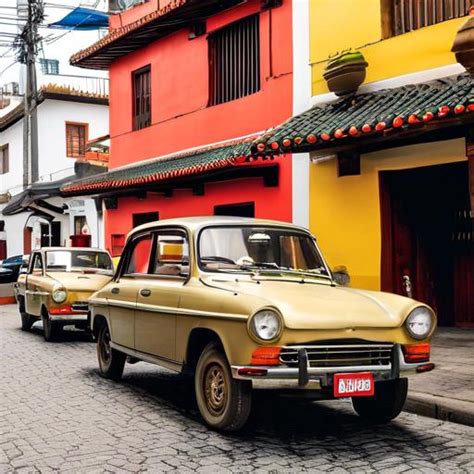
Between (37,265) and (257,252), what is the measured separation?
7392 millimetres

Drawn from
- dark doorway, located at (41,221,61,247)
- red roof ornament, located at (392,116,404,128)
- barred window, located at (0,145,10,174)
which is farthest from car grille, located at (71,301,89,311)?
barred window, located at (0,145,10,174)

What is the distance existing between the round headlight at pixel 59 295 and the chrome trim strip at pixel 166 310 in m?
3.19

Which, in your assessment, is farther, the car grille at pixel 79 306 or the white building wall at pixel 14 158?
the white building wall at pixel 14 158

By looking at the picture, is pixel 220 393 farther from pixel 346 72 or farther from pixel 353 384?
pixel 346 72

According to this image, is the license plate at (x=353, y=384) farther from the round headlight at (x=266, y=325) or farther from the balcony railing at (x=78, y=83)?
the balcony railing at (x=78, y=83)

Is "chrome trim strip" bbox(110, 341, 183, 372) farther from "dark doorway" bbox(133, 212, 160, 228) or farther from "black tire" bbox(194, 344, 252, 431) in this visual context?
"dark doorway" bbox(133, 212, 160, 228)

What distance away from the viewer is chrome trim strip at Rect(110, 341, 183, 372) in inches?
241

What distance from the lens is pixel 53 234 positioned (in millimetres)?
25938

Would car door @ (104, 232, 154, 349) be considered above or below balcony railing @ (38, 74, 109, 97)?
below

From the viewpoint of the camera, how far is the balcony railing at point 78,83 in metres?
29.3

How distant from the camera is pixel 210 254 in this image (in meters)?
6.33

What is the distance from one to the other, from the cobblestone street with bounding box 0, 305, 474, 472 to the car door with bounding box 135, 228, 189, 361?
0.58 m

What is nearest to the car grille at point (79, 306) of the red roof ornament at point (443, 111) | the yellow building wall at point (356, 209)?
the yellow building wall at point (356, 209)

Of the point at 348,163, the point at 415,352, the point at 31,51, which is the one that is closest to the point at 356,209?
the point at 348,163
